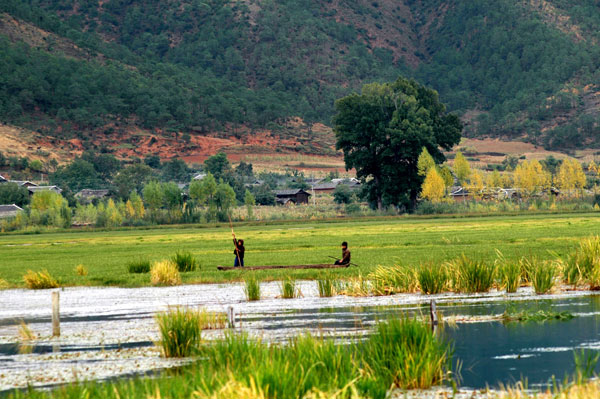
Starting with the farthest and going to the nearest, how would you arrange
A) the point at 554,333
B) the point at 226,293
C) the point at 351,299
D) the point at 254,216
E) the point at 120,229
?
the point at 254,216 → the point at 120,229 → the point at 226,293 → the point at 351,299 → the point at 554,333

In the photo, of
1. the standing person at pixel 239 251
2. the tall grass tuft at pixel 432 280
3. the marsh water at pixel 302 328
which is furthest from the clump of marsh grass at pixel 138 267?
the tall grass tuft at pixel 432 280

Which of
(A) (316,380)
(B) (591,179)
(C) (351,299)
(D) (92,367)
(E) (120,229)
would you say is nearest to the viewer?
(A) (316,380)

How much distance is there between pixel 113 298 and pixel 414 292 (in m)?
11.9

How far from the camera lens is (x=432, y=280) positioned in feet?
104

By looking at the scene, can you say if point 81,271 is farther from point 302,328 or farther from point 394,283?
point 302,328

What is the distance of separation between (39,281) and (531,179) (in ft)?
325

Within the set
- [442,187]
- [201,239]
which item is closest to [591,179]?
[442,187]

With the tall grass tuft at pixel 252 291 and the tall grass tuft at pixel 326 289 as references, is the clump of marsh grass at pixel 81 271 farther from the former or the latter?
the tall grass tuft at pixel 326 289

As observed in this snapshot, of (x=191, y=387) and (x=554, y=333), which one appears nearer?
(x=191, y=387)

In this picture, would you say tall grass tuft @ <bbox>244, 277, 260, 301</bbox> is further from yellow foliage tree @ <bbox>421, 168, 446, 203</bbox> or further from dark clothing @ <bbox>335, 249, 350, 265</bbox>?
yellow foliage tree @ <bbox>421, 168, 446, 203</bbox>

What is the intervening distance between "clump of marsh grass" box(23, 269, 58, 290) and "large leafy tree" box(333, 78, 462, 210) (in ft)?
249

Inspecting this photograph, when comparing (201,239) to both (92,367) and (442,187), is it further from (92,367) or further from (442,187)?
(92,367)

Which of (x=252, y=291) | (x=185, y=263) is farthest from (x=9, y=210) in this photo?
(x=252, y=291)

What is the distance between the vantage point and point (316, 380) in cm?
1417
